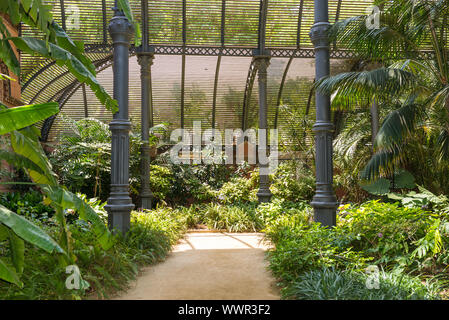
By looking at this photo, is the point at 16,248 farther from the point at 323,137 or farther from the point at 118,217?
the point at 323,137

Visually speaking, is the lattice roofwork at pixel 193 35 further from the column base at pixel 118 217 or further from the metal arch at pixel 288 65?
the column base at pixel 118 217

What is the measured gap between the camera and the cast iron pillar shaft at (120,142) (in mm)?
6492

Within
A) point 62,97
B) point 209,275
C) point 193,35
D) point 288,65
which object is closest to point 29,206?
point 209,275

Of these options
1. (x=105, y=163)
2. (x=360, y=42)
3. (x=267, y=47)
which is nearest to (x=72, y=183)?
(x=105, y=163)

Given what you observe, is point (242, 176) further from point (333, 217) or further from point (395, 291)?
point (395, 291)

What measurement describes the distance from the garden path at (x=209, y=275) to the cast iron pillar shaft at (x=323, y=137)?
1302mm

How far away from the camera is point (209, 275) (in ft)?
18.3

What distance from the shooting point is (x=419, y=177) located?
10039 millimetres

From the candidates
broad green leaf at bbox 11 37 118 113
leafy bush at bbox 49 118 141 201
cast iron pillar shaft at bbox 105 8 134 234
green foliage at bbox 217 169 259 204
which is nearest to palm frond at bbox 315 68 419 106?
cast iron pillar shaft at bbox 105 8 134 234

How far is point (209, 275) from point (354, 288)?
85.1 inches

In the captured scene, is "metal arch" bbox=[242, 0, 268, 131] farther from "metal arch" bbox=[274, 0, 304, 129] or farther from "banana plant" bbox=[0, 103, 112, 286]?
"banana plant" bbox=[0, 103, 112, 286]

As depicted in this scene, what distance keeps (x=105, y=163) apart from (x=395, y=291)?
328 inches

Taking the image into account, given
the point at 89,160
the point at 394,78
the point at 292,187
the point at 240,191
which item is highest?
the point at 394,78

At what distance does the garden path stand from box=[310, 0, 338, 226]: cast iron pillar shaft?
1302 millimetres
